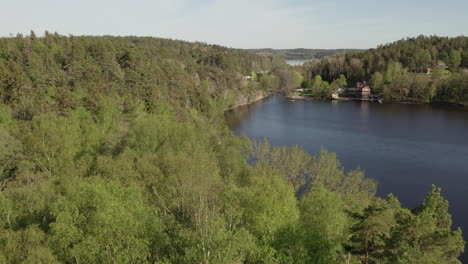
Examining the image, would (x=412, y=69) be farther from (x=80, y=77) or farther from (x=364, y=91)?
(x=80, y=77)

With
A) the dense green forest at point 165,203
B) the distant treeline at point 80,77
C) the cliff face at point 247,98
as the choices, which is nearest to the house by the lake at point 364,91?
the cliff face at point 247,98

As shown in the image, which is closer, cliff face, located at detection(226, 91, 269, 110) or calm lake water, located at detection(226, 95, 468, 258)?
calm lake water, located at detection(226, 95, 468, 258)

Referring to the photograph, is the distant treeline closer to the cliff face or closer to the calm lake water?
the cliff face

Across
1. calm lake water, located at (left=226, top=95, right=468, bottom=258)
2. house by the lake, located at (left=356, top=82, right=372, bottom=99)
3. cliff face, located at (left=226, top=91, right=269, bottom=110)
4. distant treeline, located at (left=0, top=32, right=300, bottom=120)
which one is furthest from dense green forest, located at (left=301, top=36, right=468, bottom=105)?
distant treeline, located at (left=0, top=32, right=300, bottom=120)

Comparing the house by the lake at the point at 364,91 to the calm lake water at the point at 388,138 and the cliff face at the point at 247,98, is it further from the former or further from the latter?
the cliff face at the point at 247,98

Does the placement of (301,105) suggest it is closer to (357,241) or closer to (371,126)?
(371,126)
